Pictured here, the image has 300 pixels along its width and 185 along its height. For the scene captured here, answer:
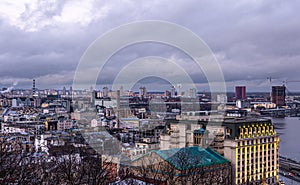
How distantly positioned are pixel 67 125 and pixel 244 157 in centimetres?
936

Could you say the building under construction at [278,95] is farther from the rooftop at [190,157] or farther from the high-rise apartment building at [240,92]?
the rooftop at [190,157]

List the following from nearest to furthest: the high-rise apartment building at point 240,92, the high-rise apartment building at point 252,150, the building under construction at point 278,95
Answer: the high-rise apartment building at point 252,150
the building under construction at point 278,95
the high-rise apartment building at point 240,92

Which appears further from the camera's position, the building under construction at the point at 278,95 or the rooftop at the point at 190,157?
the building under construction at the point at 278,95

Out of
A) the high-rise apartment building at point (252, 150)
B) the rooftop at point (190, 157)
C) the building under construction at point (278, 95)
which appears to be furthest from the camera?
the building under construction at point (278, 95)

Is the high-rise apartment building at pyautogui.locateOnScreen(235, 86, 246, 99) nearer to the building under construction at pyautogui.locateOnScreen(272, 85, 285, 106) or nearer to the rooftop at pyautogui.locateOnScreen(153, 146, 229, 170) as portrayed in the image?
the building under construction at pyautogui.locateOnScreen(272, 85, 285, 106)

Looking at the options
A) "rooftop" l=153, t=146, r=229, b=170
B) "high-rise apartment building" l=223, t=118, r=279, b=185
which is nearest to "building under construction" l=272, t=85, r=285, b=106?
"high-rise apartment building" l=223, t=118, r=279, b=185

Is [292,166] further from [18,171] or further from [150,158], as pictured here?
[18,171]

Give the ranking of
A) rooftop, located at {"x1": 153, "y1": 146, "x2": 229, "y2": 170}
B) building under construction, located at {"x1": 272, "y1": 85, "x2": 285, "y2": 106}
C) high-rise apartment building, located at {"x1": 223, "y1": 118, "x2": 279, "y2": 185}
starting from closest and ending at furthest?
1. rooftop, located at {"x1": 153, "y1": 146, "x2": 229, "y2": 170}
2. high-rise apartment building, located at {"x1": 223, "y1": 118, "x2": 279, "y2": 185}
3. building under construction, located at {"x1": 272, "y1": 85, "x2": 285, "y2": 106}

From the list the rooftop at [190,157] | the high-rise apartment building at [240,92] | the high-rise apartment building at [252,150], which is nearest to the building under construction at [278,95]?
the high-rise apartment building at [240,92]

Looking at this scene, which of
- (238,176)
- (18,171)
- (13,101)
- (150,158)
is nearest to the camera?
(18,171)

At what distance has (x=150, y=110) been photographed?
693 inches

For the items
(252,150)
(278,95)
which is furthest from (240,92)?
(252,150)

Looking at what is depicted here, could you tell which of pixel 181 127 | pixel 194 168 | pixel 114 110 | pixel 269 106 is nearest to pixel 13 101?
pixel 114 110

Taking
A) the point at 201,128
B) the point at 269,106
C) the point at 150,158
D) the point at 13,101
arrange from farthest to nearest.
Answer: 1. the point at 269,106
2. the point at 13,101
3. the point at 201,128
4. the point at 150,158
